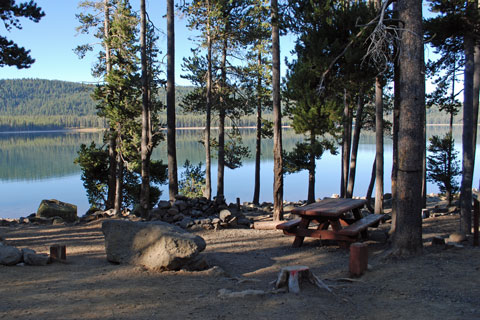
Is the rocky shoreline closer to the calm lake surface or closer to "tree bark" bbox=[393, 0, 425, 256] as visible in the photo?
"tree bark" bbox=[393, 0, 425, 256]

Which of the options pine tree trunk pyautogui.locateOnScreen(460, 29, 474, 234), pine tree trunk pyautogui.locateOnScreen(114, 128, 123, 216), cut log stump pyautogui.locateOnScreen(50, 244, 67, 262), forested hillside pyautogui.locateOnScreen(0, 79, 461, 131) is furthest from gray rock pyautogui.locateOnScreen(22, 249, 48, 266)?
forested hillside pyautogui.locateOnScreen(0, 79, 461, 131)

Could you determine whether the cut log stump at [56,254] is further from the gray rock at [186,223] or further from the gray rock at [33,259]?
the gray rock at [186,223]

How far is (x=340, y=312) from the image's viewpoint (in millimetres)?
4371

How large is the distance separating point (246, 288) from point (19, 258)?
3.78 meters

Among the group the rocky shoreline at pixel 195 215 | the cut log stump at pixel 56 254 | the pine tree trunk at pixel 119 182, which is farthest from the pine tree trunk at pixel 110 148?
the cut log stump at pixel 56 254

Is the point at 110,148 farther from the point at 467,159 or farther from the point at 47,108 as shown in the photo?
the point at 47,108

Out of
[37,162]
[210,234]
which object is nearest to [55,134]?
[37,162]

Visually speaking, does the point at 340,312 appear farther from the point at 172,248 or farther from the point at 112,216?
the point at 112,216

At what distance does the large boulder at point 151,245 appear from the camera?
6.16 meters

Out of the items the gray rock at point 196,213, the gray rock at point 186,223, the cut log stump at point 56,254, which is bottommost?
the gray rock at point 186,223

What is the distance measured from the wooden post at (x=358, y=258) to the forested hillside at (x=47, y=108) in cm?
10783

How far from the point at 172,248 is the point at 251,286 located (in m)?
1.46

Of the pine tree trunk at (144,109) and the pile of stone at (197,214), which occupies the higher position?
the pine tree trunk at (144,109)

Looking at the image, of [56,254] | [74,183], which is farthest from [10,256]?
[74,183]
